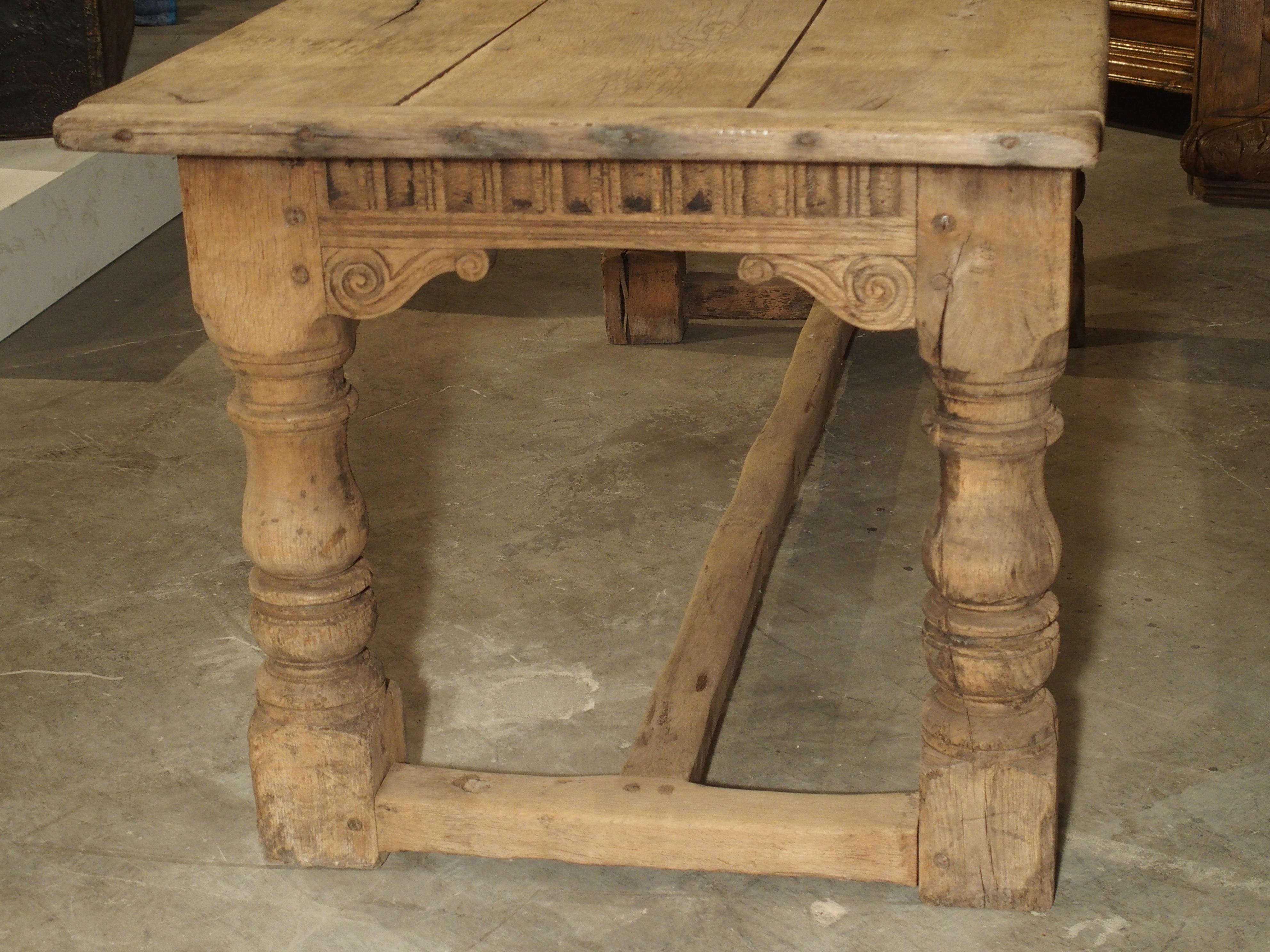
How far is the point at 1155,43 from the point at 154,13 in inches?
178

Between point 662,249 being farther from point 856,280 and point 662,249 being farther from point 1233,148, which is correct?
point 1233,148

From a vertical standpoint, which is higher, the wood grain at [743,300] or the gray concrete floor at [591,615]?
the wood grain at [743,300]

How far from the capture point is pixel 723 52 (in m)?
1.87

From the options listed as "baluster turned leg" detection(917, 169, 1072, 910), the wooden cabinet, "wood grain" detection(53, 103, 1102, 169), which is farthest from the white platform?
the wooden cabinet

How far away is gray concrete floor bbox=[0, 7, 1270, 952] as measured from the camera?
6.29ft

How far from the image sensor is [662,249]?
1764mm

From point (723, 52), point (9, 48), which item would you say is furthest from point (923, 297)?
point (9, 48)

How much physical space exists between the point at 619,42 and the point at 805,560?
1.10m

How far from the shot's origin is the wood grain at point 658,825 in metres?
1.87

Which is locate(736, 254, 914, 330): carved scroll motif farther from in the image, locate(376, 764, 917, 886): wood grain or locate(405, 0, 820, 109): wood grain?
locate(376, 764, 917, 886): wood grain

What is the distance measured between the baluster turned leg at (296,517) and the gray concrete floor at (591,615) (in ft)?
0.41

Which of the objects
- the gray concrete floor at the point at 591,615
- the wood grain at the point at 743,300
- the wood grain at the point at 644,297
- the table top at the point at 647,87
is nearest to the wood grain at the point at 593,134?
the table top at the point at 647,87

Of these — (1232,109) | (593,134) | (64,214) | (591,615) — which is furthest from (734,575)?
(1232,109)

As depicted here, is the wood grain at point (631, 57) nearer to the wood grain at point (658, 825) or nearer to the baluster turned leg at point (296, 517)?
the baluster turned leg at point (296, 517)
